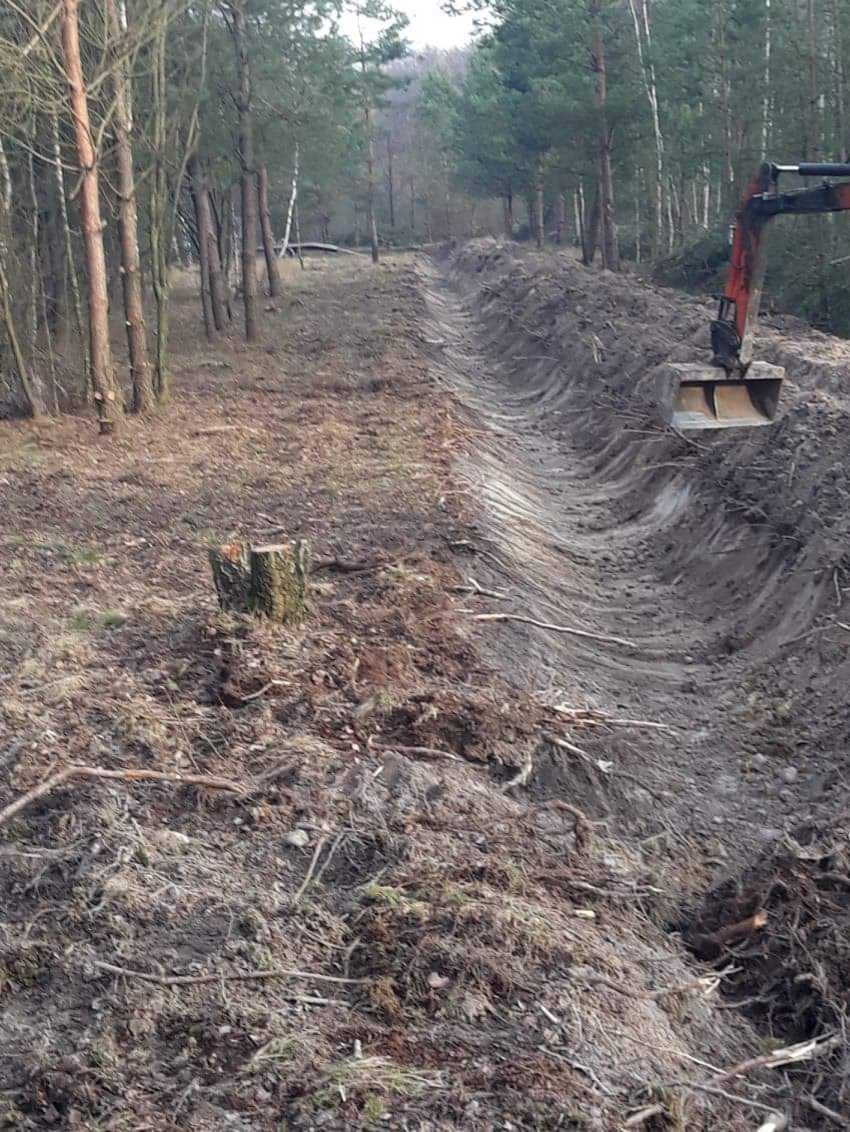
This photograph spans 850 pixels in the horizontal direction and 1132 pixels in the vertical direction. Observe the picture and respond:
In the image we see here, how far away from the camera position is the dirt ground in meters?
3.74

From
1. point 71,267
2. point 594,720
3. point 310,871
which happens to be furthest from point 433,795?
point 71,267

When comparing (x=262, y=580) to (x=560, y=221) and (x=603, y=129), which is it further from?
(x=560, y=221)

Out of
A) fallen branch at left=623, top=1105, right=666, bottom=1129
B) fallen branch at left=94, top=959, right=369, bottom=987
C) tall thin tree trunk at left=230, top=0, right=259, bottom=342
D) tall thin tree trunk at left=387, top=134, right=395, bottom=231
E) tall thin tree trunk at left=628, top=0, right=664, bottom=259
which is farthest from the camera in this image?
tall thin tree trunk at left=387, top=134, right=395, bottom=231

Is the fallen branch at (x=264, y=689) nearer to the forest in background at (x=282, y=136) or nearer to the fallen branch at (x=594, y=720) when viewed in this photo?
the fallen branch at (x=594, y=720)

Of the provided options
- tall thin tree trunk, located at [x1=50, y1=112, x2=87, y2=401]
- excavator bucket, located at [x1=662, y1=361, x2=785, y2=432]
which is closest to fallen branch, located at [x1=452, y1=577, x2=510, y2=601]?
excavator bucket, located at [x1=662, y1=361, x2=785, y2=432]

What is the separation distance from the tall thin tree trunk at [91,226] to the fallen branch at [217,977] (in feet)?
35.4

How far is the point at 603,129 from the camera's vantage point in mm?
28797

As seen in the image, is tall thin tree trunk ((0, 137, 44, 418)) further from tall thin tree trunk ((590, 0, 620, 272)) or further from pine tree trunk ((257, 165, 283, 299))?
tall thin tree trunk ((590, 0, 620, 272))

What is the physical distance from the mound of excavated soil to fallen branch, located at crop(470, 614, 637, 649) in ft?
0.24

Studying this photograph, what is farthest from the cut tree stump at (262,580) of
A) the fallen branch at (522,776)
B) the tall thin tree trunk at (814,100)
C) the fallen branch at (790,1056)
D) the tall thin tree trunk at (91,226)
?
the tall thin tree trunk at (814,100)

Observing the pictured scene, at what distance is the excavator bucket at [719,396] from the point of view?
10.2 meters

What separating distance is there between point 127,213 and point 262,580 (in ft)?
30.8

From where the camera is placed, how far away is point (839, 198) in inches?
379

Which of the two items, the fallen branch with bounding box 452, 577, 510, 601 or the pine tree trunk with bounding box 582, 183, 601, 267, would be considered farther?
the pine tree trunk with bounding box 582, 183, 601, 267
